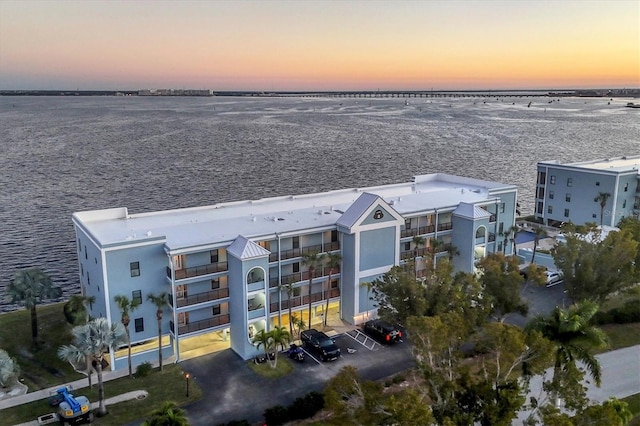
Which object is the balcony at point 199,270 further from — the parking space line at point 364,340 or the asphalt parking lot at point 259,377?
the parking space line at point 364,340

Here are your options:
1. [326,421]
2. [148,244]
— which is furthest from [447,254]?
[148,244]

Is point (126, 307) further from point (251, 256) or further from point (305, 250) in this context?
point (305, 250)

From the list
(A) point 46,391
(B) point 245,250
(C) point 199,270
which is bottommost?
(A) point 46,391

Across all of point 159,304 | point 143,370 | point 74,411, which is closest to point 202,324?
point 159,304

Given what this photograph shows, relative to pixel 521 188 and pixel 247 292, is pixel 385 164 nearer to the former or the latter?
pixel 521 188

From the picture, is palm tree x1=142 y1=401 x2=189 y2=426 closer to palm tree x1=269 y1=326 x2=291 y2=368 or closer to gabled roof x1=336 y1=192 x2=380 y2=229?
palm tree x1=269 y1=326 x2=291 y2=368

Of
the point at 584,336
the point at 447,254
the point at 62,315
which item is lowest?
the point at 62,315

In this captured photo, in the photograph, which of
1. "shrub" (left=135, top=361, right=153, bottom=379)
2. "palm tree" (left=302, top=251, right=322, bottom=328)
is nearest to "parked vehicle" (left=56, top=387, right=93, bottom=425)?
"shrub" (left=135, top=361, right=153, bottom=379)
